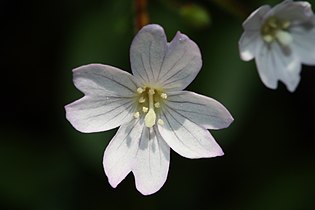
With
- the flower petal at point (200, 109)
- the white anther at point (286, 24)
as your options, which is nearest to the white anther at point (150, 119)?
the flower petal at point (200, 109)

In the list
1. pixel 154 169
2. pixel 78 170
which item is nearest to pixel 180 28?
pixel 78 170

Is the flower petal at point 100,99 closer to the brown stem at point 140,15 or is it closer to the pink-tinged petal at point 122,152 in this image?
the pink-tinged petal at point 122,152

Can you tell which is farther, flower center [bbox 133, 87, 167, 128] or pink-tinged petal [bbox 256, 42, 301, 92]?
pink-tinged petal [bbox 256, 42, 301, 92]

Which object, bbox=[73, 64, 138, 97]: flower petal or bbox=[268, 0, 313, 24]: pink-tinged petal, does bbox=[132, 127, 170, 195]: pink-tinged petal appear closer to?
bbox=[73, 64, 138, 97]: flower petal

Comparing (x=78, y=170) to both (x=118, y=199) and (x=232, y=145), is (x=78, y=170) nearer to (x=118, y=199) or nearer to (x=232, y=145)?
(x=118, y=199)

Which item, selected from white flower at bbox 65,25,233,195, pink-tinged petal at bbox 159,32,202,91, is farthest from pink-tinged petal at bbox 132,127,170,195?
pink-tinged petal at bbox 159,32,202,91

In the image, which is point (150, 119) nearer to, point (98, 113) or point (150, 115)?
point (150, 115)
